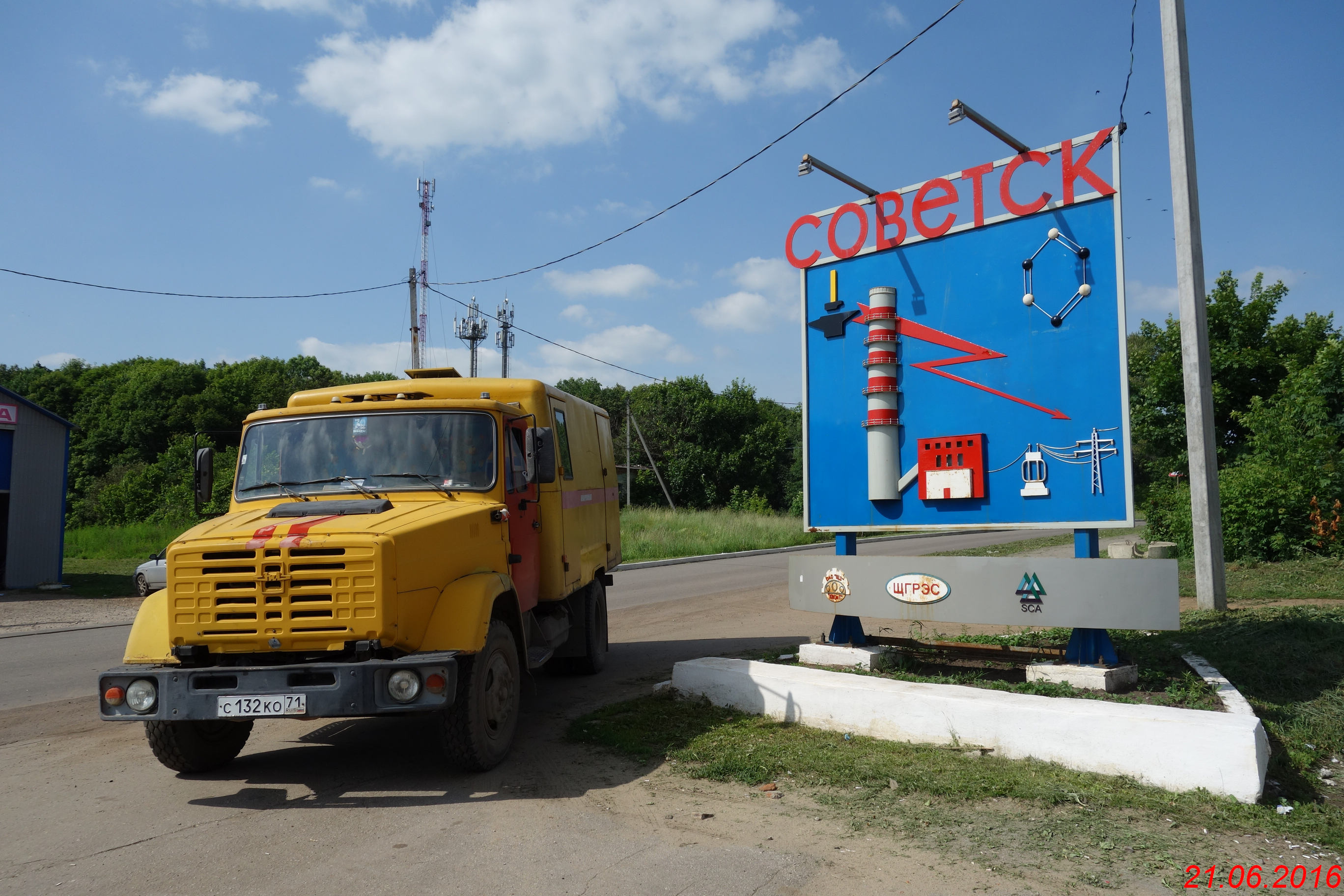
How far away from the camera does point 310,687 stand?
4.98 metres

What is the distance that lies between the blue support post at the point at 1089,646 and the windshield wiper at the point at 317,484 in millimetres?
5229

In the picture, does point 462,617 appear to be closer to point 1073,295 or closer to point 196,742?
point 196,742

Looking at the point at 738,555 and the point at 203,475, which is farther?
the point at 738,555

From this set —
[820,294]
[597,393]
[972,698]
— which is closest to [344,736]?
[972,698]

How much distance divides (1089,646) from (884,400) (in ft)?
8.44

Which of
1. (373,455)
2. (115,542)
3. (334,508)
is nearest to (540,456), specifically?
(373,455)

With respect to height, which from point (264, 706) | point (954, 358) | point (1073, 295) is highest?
point (1073, 295)

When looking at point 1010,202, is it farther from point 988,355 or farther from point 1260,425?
point 1260,425

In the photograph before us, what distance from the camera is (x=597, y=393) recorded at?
7406 cm

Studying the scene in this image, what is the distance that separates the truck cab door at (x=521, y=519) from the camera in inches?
262

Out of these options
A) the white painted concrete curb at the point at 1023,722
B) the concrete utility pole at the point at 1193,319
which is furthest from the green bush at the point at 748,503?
the white painted concrete curb at the point at 1023,722

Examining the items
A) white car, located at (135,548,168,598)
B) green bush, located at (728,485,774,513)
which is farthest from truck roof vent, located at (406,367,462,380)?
green bush, located at (728,485,774,513)

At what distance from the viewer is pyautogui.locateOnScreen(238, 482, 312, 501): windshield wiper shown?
6.25m

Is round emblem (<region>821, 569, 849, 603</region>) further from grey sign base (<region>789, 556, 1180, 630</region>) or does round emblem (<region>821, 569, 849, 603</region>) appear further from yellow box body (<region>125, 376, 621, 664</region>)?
yellow box body (<region>125, 376, 621, 664</region>)
